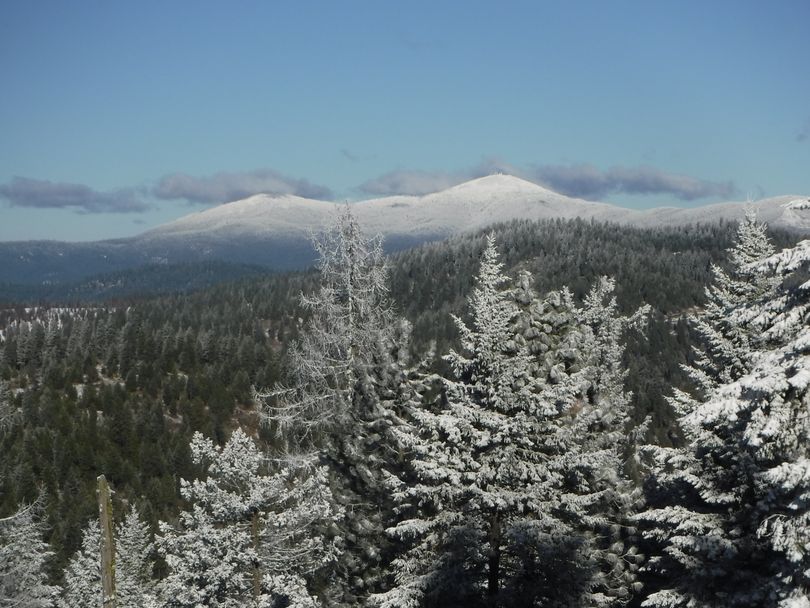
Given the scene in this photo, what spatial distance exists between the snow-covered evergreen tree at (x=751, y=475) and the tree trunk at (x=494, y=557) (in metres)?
3.20

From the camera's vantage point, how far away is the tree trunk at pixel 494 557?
15094 millimetres

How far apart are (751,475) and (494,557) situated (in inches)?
237

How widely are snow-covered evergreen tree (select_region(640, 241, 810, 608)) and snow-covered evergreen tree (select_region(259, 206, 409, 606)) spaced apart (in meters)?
7.07

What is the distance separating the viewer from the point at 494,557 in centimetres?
1514

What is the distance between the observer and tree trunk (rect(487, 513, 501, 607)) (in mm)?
15094

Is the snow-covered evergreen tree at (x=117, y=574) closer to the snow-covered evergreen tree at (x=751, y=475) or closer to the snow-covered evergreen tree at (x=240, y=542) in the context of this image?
the snow-covered evergreen tree at (x=240, y=542)

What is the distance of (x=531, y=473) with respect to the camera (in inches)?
579

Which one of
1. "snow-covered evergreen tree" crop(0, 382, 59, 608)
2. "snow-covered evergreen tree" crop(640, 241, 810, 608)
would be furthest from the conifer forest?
"snow-covered evergreen tree" crop(0, 382, 59, 608)

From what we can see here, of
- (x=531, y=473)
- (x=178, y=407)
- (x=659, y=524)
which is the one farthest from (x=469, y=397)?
(x=178, y=407)

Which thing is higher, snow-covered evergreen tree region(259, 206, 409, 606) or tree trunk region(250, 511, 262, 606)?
snow-covered evergreen tree region(259, 206, 409, 606)

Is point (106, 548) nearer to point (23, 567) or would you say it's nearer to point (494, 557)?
point (494, 557)

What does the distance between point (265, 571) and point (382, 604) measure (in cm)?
472

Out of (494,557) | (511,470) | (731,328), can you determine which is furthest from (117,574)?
(731,328)

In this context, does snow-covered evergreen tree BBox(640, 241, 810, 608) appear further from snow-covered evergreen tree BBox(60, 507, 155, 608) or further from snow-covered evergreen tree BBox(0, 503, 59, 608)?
snow-covered evergreen tree BBox(0, 503, 59, 608)
